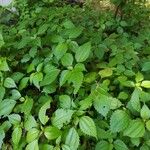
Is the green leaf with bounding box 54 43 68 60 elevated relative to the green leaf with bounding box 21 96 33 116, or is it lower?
elevated

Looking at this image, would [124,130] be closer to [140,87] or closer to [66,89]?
[140,87]

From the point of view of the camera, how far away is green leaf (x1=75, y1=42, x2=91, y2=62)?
5.41ft

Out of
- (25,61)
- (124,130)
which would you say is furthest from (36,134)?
(25,61)

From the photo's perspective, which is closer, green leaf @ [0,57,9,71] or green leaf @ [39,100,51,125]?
green leaf @ [39,100,51,125]

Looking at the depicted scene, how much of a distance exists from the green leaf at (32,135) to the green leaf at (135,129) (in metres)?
0.38

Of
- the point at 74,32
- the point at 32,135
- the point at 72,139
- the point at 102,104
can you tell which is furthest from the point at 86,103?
the point at 74,32

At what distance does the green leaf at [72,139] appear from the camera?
142cm

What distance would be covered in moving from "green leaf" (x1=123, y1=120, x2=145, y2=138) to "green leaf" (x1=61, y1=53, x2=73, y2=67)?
1.42 ft

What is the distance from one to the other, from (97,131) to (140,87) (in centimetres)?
30

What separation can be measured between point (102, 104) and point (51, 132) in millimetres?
253

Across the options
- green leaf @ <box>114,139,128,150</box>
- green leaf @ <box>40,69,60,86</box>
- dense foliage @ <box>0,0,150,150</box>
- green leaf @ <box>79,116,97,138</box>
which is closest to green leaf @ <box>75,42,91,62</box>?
dense foliage @ <box>0,0,150,150</box>

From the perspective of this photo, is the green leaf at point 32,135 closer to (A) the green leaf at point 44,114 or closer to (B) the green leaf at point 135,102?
→ (A) the green leaf at point 44,114

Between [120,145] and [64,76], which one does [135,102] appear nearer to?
[120,145]

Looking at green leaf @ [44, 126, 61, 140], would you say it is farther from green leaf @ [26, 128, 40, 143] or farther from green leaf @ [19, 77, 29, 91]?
green leaf @ [19, 77, 29, 91]
